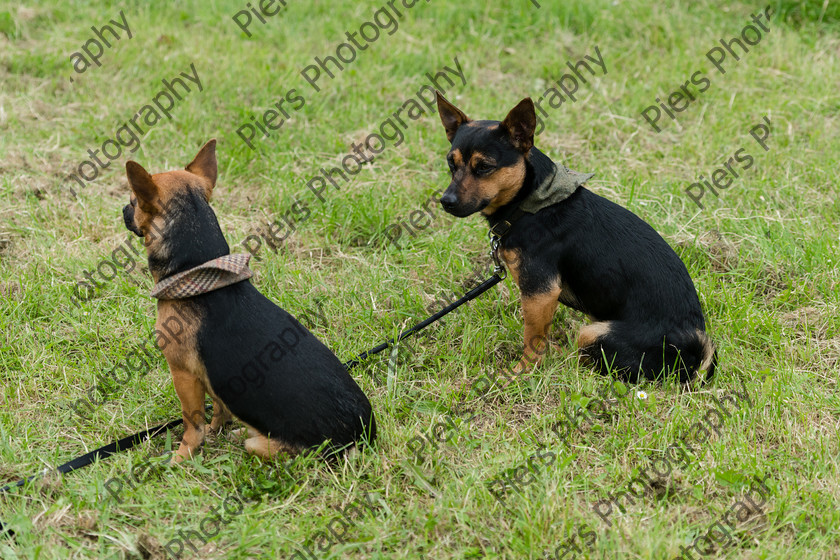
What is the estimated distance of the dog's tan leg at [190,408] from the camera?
3.54 m

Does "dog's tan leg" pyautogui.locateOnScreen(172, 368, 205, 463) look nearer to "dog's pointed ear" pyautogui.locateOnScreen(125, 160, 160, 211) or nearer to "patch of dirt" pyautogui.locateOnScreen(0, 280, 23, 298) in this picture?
"dog's pointed ear" pyautogui.locateOnScreen(125, 160, 160, 211)

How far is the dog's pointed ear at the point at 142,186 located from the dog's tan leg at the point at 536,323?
198 centimetres

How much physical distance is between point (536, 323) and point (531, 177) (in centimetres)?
80

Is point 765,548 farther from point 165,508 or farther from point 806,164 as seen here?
point 806,164

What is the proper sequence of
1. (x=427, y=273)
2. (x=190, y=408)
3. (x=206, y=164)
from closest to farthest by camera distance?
(x=190, y=408), (x=206, y=164), (x=427, y=273)

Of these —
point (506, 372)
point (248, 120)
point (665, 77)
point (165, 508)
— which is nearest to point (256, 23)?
point (248, 120)

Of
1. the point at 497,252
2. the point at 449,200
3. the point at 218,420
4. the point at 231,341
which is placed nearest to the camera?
the point at 231,341

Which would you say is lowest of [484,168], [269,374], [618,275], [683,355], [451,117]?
[683,355]

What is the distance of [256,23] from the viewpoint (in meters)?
8.02

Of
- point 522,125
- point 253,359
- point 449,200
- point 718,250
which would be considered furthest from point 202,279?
point 718,250

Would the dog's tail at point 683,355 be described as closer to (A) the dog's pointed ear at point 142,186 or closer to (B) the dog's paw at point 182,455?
(B) the dog's paw at point 182,455

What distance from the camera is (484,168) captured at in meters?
4.04

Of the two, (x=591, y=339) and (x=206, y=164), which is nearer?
(x=206, y=164)

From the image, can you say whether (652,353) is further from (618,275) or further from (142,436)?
(142,436)
